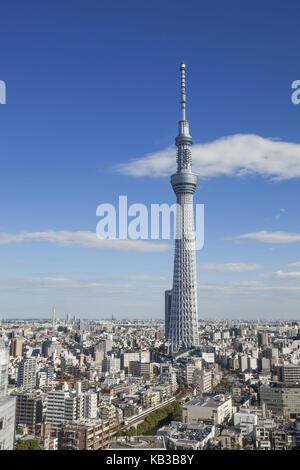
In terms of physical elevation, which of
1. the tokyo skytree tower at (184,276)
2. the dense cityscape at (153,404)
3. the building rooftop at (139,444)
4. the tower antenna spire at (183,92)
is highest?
the tower antenna spire at (183,92)

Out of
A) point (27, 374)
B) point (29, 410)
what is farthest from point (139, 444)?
point (27, 374)

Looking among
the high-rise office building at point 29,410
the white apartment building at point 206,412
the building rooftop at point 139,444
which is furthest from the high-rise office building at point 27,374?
the building rooftop at point 139,444

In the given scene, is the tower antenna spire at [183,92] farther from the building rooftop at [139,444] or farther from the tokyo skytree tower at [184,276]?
the building rooftop at [139,444]

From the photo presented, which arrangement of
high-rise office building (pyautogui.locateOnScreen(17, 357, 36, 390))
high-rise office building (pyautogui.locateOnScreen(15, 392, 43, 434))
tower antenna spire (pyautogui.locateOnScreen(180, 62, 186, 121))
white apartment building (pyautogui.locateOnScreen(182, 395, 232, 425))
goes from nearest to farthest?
1. white apartment building (pyautogui.locateOnScreen(182, 395, 232, 425))
2. high-rise office building (pyautogui.locateOnScreen(15, 392, 43, 434))
3. high-rise office building (pyautogui.locateOnScreen(17, 357, 36, 390))
4. tower antenna spire (pyautogui.locateOnScreen(180, 62, 186, 121))

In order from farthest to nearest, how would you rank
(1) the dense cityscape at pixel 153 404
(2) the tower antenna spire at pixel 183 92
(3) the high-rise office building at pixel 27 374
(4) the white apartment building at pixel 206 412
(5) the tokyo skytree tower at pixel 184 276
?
(5) the tokyo skytree tower at pixel 184 276 → (2) the tower antenna spire at pixel 183 92 → (3) the high-rise office building at pixel 27 374 → (4) the white apartment building at pixel 206 412 → (1) the dense cityscape at pixel 153 404

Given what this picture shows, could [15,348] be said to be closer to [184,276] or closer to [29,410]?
[184,276]

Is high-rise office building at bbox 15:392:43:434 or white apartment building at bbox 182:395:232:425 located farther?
high-rise office building at bbox 15:392:43:434

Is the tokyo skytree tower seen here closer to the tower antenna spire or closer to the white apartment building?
the tower antenna spire

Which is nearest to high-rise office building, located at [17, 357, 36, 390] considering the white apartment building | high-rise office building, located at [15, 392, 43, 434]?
high-rise office building, located at [15, 392, 43, 434]
